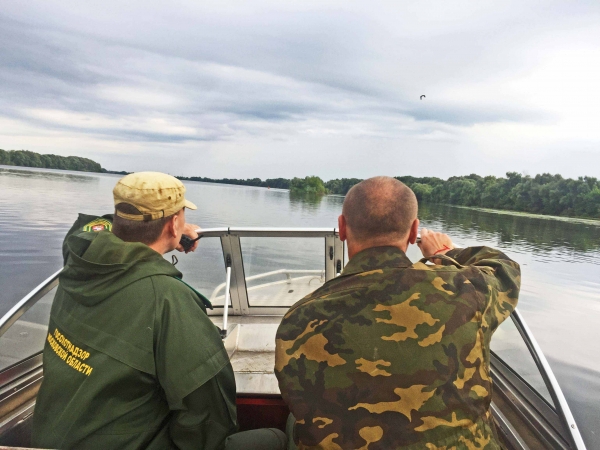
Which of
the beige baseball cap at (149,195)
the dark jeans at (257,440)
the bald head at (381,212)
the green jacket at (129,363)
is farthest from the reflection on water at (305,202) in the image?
the green jacket at (129,363)

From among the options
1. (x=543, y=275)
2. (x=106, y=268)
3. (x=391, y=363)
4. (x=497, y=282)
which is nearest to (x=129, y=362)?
(x=106, y=268)

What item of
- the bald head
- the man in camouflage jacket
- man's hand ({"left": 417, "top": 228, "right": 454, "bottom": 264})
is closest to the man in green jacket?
the man in camouflage jacket

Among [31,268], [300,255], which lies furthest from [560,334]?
[31,268]

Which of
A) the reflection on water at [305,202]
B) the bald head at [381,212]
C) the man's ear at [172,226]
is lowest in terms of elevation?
the reflection on water at [305,202]

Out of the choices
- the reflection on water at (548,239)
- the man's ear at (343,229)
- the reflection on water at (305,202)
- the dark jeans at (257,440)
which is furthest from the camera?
the reflection on water at (305,202)

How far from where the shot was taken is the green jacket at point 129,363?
1.36 meters

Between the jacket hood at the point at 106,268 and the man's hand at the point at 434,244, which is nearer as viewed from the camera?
the jacket hood at the point at 106,268

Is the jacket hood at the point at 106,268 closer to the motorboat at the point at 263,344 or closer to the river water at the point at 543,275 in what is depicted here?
the motorboat at the point at 263,344

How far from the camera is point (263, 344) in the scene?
3.42m

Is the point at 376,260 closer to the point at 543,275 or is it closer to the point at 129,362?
the point at 129,362

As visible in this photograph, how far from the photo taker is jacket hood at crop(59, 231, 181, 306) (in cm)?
144

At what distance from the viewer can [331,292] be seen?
148 cm

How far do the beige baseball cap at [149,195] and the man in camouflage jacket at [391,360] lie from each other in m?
0.74

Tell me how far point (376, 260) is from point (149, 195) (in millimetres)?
1010
